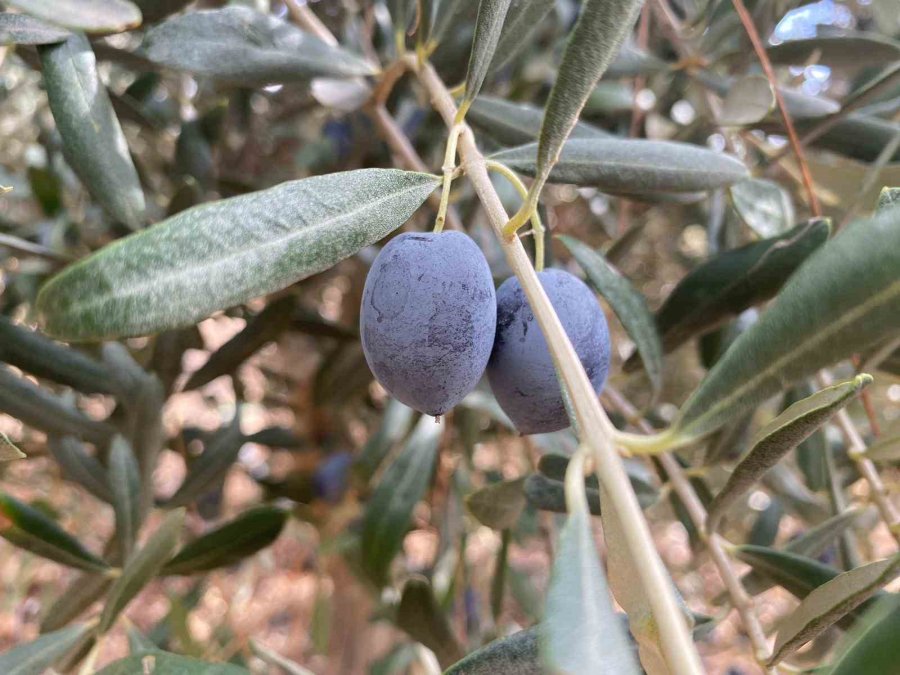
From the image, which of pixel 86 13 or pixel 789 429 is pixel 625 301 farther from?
pixel 86 13

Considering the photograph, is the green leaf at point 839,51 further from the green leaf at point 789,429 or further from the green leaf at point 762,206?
the green leaf at point 789,429

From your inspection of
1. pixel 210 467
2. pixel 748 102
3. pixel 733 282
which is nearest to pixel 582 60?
pixel 733 282

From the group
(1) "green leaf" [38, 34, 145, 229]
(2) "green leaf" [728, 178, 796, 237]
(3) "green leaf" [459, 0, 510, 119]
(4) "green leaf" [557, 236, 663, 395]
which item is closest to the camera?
(3) "green leaf" [459, 0, 510, 119]

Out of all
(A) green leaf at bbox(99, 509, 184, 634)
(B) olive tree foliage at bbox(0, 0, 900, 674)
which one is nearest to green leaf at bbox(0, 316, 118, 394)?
(B) olive tree foliage at bbox(0, 0, 900, 674)

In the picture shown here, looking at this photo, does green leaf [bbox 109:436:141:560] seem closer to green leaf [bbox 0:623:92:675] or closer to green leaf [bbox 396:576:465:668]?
green leaf [bbox 0:623:92:675]

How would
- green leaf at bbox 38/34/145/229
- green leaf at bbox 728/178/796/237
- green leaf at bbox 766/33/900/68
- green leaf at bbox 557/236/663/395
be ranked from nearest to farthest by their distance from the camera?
green leaf at bbox 38/34/145/229 → green leaf at bbox 557/236/663/395 → green leaf at bbox 728/178/796/237 → green leaf at bbox 766/33/900/68

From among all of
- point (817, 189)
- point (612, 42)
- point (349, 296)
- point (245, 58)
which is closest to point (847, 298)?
point (612, 42)

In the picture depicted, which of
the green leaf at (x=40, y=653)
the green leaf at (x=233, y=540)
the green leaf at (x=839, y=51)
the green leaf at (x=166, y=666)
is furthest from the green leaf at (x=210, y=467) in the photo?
the green leaf at (x=839, y=51)
